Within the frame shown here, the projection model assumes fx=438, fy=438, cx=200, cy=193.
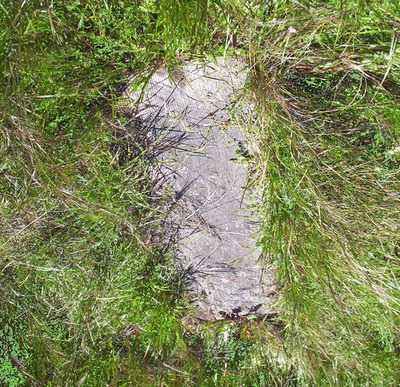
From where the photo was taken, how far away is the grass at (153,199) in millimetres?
1645

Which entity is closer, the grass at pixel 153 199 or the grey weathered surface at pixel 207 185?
the grass at pixel 153 199

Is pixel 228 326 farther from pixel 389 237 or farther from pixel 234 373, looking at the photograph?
pixel 389 237

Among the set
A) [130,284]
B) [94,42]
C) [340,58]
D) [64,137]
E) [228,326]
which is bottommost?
[228,326]

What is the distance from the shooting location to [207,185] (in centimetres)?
Answer: 185

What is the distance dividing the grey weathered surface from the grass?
7 cm

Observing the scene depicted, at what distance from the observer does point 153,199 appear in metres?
1.86

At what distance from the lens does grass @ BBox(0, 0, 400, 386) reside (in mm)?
1645

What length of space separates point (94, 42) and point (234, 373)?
1.56 m

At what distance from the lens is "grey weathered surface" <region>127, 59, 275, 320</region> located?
1770mm

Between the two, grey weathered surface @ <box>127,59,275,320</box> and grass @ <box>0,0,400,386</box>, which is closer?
grass @ <box>0,0,400,386</box>

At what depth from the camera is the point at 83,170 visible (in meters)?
1.81

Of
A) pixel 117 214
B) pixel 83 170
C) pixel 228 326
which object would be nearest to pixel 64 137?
pixel 83 170

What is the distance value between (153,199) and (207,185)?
0.24m

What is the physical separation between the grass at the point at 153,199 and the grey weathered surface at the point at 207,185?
0.07 m
